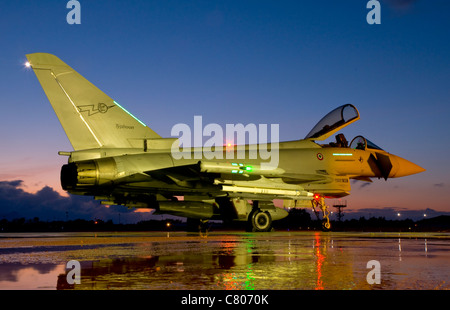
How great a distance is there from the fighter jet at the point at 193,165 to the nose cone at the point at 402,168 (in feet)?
0.12

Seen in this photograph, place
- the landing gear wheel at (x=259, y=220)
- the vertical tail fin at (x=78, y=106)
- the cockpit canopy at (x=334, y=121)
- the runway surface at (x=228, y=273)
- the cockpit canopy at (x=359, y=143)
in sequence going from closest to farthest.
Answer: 1. the runway surface at (x=228, y=273)
2. the vertical tail fin at (x=78, y=106)
3. the landing gear wheel at (x=259, y=220)
4. the cockpit canopy at (x=334, y=121)
5. the cockpit canopy at (x=359, y=143)

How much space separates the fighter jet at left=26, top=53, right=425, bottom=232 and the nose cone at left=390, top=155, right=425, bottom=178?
0.12 feet

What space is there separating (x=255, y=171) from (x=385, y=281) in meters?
10.4

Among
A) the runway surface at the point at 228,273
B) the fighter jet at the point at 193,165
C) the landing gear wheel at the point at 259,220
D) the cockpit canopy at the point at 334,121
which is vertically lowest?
the runway surface at the point at 228,273

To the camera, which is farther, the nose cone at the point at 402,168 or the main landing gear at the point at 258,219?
the nose cone at the point at 402,168

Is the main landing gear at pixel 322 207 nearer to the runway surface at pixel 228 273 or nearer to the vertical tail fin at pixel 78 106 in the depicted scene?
the vertical tail fin at pixel 78 106

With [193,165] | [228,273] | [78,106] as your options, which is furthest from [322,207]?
[228,273]

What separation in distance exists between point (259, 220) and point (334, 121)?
14.4ft

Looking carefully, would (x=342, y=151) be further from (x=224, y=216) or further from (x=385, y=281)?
(x=385, y=281)

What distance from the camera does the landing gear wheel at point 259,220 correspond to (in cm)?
1600

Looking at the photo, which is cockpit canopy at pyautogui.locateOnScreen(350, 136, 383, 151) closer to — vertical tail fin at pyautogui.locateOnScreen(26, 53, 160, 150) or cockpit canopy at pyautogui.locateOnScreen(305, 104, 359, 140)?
cockpit canopy at pyautogui.locateOnScreen(305, 104, 359, 140)

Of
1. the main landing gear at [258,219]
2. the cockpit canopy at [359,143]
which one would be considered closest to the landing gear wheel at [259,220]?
the main landing gear at [258,219]

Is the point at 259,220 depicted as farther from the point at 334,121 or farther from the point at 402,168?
the point at 402,168
